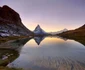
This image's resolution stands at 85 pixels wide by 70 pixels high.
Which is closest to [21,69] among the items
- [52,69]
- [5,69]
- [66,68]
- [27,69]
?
[27,69]

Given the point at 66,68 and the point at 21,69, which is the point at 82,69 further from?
the point at 21,69

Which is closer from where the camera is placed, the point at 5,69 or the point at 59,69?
the point at 5,69

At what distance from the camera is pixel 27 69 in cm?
2723

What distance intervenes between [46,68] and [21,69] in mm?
4307

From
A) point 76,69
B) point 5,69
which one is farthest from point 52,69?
point 5,69

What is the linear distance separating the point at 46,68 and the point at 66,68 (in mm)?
3382

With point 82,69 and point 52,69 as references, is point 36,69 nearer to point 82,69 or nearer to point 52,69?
point 52,69

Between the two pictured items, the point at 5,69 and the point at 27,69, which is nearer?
the point at 5,69

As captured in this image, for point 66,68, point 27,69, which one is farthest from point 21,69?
point 66,68

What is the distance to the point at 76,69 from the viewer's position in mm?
27500

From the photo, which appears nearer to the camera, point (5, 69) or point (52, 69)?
point (5, 69)

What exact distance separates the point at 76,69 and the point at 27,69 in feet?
26.4

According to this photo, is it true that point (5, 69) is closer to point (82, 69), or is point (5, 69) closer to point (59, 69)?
point (59, 69)

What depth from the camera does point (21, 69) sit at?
2669 centimetres
